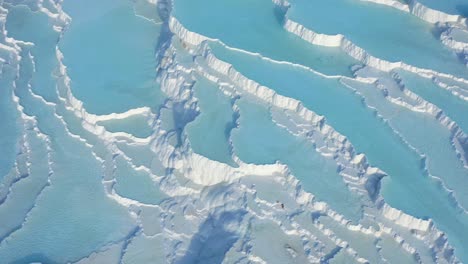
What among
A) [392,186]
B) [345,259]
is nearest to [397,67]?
[392,186]

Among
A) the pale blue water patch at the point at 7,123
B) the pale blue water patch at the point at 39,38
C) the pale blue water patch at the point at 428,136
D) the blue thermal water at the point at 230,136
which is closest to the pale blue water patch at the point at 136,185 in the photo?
the blue thermal water at the point at 230,136

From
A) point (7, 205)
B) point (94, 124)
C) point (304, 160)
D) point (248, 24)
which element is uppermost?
point (248, 24)

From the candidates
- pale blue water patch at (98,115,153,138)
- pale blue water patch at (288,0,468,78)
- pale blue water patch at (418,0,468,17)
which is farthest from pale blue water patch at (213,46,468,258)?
pale blue water patch at (418,0,468,17)

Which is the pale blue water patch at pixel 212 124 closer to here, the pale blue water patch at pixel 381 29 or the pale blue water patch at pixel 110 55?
the pale blue water patch at pixel 110 55

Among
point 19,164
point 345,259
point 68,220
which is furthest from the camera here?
point 19,164

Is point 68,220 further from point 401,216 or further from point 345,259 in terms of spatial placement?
point 401,216
